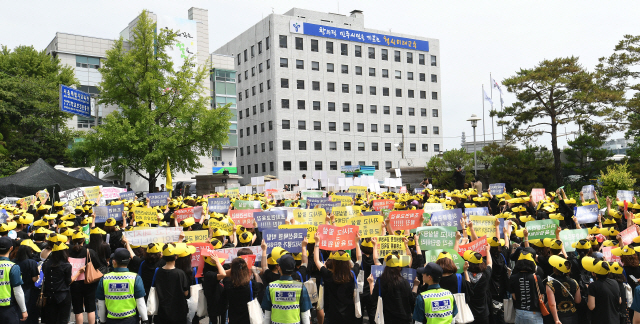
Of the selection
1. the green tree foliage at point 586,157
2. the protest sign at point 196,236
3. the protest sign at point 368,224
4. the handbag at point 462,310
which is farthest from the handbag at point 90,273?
the green tree foliage at point 586,157

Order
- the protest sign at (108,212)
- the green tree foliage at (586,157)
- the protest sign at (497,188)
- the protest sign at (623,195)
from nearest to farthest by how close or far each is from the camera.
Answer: the protest sign at (108,212) → the protest sign at (623,195) → the protest sign at (497,188) → the green tree foliage at (586,157)

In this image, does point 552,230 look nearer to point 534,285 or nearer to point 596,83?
point 534,285

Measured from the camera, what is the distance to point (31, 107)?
1610 inches

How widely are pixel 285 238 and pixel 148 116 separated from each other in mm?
23598

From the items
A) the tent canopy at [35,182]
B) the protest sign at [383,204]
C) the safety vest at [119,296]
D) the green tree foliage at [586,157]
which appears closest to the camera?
the safety vest at [119,296]

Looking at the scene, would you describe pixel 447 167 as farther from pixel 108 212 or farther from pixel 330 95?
pixel 108 212

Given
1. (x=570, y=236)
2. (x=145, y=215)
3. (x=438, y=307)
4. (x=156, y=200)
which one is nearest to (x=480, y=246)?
(x=438, y=307)

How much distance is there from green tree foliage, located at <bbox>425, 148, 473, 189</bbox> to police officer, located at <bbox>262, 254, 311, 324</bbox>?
32.0m

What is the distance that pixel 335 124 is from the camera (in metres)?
66.2

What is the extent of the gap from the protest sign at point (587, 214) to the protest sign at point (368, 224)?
4.96m

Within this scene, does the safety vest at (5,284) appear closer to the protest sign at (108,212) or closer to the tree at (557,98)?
the protest sign at (108,212)

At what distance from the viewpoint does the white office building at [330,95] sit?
2488 inches

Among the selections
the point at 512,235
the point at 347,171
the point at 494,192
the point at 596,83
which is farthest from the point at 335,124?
the point at 512,235

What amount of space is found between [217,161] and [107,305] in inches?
2221
